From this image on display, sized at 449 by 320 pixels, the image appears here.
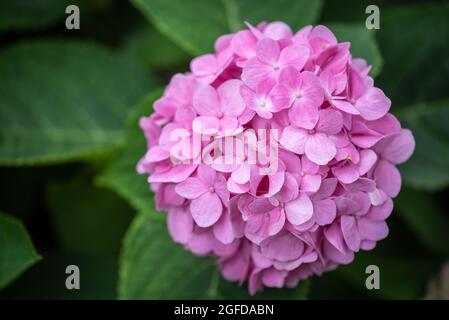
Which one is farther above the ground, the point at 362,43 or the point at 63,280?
the point at 362,43

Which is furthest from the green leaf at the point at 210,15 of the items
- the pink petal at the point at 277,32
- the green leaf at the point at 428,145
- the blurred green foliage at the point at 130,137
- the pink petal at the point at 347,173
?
the pink petal at the point at 347,173

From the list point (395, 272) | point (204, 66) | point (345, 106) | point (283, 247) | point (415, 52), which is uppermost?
point (415, 52)

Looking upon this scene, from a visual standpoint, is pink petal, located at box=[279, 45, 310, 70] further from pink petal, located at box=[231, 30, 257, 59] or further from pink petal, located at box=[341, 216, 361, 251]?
pink petal, located at box=[341, 216, 361, 251]

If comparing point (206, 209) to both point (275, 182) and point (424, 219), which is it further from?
point (424, 219)

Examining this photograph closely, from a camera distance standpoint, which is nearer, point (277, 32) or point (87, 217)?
point (277, 32)

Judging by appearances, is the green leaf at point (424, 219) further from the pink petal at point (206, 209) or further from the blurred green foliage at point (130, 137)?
the pink petal at point (206, 209)

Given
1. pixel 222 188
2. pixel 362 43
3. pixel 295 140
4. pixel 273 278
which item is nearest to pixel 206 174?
pixel 222 188
